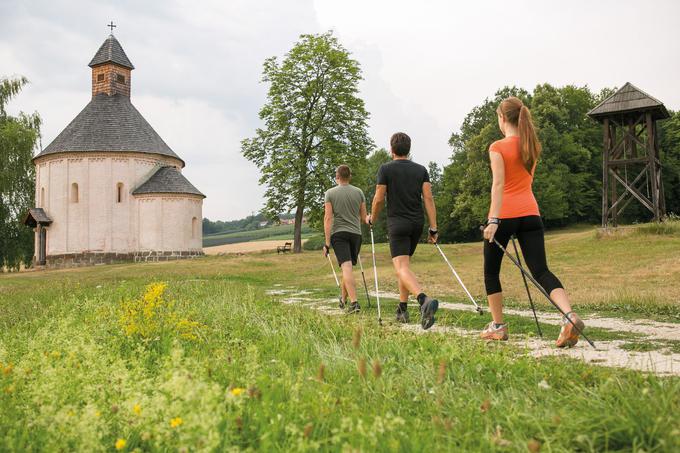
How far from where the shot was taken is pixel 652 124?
25.8m

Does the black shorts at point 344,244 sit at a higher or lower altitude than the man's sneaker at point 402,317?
higher

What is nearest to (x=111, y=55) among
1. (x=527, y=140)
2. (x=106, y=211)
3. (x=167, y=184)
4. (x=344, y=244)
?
(x=167, y=184)

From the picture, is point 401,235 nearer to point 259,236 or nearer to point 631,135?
point 631,135

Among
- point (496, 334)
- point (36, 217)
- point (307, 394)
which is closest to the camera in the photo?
point (307, 394)

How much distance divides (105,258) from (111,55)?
16.0m

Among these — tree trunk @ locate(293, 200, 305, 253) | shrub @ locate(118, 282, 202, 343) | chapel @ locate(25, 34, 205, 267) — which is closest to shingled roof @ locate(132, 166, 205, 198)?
chapel @ locate(25, 34, 205, 267)

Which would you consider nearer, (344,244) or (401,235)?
(401,235)

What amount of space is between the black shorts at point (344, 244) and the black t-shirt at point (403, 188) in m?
1.78

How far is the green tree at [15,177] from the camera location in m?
39.9

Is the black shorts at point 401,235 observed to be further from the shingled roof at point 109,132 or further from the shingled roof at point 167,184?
the shingled roof at point 109,132

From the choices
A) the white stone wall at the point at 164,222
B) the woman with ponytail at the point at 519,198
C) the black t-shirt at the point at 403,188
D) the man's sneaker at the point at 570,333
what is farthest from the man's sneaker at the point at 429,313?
the white stone wall at the point at 164,222

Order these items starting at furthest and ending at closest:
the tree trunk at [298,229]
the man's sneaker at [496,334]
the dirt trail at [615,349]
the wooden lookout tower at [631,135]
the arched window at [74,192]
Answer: the arched window at [74,192] → the tree trunk at [298,229] → the wooden lookout tower at [631,135] → the man's sneaker at [496,334] → the dirt trail at [615,349]

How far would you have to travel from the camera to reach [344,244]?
8914mm

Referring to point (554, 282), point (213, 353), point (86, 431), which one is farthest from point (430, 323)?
point (86, 431)
